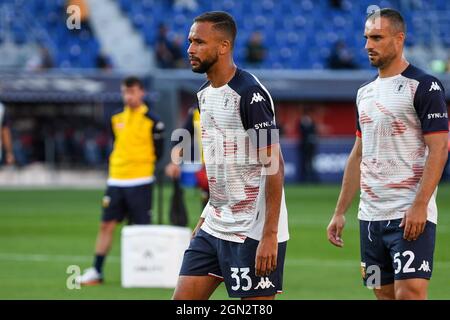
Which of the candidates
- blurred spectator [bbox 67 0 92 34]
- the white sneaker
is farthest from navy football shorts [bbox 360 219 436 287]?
blurred spectator [bbox 67 0 92 34]

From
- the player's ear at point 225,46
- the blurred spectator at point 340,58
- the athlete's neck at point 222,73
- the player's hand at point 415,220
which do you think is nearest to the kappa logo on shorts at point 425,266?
the player's hand at point 415,220

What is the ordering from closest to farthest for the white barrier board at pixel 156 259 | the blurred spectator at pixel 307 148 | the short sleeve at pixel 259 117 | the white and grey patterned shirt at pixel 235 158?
the short sleeve at pixel 259 117 < the white and grey patterned shirt at pixel 235 158 < the white barrier board at pixel 156 259 < the blurred spectator at pixel 307 148

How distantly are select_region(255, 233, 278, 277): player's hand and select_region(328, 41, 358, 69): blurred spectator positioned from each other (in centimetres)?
2644

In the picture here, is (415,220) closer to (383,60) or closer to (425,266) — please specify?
(425,266)

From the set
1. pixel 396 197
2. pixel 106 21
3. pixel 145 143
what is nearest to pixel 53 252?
pixel 145 143

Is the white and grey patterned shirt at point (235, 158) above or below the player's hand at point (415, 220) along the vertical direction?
above

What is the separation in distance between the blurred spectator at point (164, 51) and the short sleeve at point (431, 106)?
24.7 metres

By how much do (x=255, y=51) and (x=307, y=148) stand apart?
3.37m

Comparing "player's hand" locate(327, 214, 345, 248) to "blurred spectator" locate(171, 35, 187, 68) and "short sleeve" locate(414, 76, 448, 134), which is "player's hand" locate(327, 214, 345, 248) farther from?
"blurred spectator" locate(171, 35, 187, 68)

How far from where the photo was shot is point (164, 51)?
31.9m

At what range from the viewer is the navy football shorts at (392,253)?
7148 millimetres

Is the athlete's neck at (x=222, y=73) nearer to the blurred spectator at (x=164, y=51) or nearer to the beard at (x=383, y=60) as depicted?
the beard at (x=383, y=60)

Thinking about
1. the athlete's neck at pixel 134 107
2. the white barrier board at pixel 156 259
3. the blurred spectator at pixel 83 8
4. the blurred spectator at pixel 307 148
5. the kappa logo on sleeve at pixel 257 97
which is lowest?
the blurred spectator at pixel 307 148
